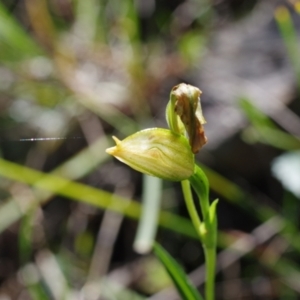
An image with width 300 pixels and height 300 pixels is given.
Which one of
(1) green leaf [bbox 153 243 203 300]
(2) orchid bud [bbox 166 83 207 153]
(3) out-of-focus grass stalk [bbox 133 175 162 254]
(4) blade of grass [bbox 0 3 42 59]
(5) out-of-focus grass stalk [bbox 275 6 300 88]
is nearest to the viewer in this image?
(2) orchid bud [bbox 166 83 207 153]

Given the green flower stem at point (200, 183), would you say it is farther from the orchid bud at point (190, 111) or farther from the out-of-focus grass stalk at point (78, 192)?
the out-of-focus grass stalk at point (78, 192)

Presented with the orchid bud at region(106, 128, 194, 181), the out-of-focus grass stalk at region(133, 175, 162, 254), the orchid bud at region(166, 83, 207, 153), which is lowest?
the out-of-focus grass stalk at region(133, 175, 162, 254)

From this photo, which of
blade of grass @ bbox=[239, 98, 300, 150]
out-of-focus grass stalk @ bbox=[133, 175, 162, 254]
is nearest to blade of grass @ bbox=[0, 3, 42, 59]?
out-of-focus grass stalk @ bbox=[133, 175, 162, 254]

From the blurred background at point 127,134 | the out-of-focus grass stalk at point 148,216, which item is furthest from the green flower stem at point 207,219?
the blurred background at point 127,134

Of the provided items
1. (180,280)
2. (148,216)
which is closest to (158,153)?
(180,280)

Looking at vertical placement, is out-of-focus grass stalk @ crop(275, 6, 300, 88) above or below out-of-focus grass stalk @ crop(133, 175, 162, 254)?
above

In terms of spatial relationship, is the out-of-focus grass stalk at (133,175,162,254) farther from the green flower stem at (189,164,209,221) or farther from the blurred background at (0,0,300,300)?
the green flower stem at (189,164,209,221)

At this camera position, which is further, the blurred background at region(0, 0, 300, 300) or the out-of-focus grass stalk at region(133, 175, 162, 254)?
the blurred background at region(0, 0, 300, 300)

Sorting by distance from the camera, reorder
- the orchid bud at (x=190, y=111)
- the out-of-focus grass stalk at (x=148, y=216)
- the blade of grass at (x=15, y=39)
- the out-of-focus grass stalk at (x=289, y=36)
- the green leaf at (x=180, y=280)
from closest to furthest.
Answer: the orchid bud at (x=190, y=111), the green leaf at (x=180, y=280), the out-of-focus grass stalk at (x=148, y=216), the out-of-focus grass stalk at (x=289, y=36), the blade of grass at (x=15, y=39)
